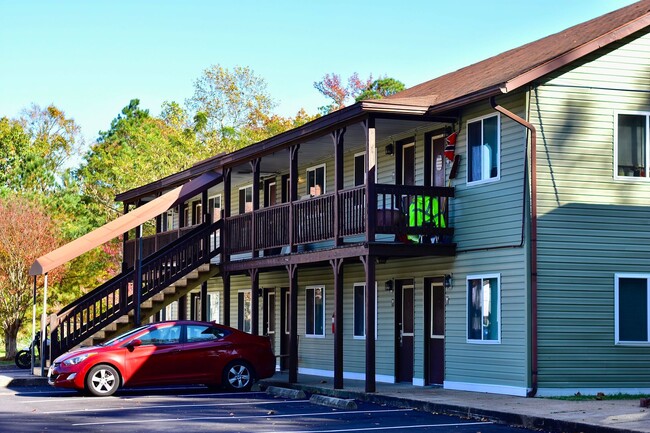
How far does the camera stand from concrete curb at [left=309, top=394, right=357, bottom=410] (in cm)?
1864

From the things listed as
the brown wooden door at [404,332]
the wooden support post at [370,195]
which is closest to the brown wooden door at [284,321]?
the brown wooden door at [404,332]

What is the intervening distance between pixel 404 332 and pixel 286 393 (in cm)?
369

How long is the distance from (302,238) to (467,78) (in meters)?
5.09

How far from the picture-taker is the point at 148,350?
72.0 ft

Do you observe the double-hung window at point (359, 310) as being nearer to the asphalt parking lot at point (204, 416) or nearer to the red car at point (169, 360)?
the red car at point (169, 360)

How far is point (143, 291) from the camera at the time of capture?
1127 inches

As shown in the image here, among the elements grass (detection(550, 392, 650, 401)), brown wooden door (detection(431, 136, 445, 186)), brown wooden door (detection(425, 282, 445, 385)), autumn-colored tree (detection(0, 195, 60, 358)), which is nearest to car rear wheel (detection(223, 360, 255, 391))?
brown wooden door (detection(425, 282, 445, 385))

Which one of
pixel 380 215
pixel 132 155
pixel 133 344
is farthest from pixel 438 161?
pixel 132 155

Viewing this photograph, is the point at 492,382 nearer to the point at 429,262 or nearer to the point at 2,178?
the point at 429,262

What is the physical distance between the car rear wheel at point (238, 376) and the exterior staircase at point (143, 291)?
5.45 meters

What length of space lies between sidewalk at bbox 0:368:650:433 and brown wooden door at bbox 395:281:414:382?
0.83 meters

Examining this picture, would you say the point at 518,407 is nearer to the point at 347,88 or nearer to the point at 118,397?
the point at 118,397

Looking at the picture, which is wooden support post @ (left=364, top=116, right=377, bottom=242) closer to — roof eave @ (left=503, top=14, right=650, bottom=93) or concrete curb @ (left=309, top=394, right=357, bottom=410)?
roof eave @ (left=503, top=14, right=650, bottom=93)

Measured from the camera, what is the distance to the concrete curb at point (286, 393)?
835 inches
